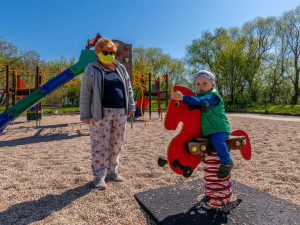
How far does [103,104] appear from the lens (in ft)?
7.97

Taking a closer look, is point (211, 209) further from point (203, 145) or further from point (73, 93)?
point (73, 93)

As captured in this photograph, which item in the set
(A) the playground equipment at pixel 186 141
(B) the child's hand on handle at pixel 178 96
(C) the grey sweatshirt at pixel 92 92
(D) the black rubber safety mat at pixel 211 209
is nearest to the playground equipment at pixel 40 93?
(C) the grey sweatshirt at pixel 92 92

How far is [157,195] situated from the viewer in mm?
2195

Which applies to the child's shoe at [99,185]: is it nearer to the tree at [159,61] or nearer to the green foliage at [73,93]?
the green foliage at [73,93]

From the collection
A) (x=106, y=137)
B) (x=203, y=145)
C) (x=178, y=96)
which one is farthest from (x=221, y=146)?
(x=106, y=137)

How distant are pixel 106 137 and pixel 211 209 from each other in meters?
1.35

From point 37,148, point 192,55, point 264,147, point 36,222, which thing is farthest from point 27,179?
point 192,55

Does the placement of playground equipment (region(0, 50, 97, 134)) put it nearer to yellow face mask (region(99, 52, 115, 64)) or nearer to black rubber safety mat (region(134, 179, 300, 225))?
yellow face mask (region(99, 52, 115, 64))

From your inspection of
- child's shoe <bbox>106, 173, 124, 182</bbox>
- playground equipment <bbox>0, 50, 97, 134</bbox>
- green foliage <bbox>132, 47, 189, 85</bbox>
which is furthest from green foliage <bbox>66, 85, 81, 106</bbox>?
child's shoe <bbox>106, 173, 124, 182</bbox>

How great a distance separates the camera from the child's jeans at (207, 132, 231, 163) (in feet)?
5.58

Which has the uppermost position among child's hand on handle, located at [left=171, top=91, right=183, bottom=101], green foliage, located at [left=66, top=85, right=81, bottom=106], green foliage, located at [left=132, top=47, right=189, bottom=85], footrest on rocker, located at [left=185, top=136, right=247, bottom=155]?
green foliage, located at [left=132, top=47, right=189, bottom=85]

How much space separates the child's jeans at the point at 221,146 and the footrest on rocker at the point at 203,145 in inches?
2.6

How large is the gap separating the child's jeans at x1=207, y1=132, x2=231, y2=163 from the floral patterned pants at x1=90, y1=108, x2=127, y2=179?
1207 mm

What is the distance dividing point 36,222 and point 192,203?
142cm
